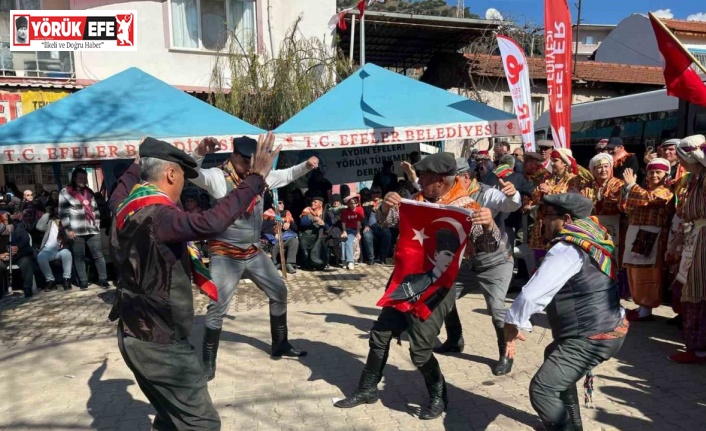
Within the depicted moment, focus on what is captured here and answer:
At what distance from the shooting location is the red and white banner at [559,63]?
7164 millimetres

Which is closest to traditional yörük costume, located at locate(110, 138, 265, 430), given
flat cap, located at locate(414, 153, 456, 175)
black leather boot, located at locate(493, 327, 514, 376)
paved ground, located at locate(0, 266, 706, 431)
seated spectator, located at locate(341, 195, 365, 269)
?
paved ground, located at locate(0, 266, 706, 431)

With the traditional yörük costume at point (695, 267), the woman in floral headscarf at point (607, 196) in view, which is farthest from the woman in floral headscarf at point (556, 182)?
the traditional yörük costume at point (695, 267)

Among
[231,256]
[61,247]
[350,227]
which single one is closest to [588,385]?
[231,256]

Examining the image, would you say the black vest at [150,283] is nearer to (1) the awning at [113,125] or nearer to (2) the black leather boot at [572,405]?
(2) the black leather boot at [572,405]

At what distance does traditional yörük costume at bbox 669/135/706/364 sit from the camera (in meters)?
4.62

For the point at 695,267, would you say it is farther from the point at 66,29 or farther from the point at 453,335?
the point at 66,29

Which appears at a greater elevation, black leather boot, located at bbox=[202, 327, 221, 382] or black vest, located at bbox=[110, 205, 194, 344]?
black vest, located at bbox=[110, 205, 194, 344]

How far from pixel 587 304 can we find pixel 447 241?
1027mm

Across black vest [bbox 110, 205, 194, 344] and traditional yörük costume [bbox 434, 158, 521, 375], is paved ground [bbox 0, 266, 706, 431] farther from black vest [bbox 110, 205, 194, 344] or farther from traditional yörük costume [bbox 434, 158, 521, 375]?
black vest [bbox 110, 205, 194, 344]

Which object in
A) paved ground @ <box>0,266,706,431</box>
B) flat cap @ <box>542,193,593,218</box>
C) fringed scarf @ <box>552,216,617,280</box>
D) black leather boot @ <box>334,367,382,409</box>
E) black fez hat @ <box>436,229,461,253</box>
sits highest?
flat cap @ <box>542,193,593,218</box>

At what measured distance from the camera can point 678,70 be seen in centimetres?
571

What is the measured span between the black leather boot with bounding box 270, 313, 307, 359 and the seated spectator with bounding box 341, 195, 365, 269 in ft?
15.3

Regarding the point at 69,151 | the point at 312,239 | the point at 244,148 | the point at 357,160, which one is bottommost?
the point at 312,239

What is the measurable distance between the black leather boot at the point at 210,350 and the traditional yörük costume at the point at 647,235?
429 centimetres
